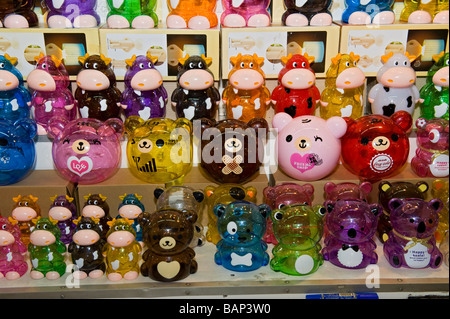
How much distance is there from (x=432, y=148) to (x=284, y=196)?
949mm

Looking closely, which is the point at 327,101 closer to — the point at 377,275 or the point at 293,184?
the point at 293,184

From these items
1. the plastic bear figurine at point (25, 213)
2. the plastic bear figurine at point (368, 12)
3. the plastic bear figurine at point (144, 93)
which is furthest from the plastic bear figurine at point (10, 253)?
the plastic bear figurine at point (368, 12)

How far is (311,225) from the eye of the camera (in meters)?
2.80

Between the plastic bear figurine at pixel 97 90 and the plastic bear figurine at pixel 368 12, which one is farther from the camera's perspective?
the plastic bear figurine at pixel 368 12

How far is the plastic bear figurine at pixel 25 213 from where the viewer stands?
296 cm

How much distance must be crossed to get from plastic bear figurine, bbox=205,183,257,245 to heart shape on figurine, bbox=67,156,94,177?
687 mm

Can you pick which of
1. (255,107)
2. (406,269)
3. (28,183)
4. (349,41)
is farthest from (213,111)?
(406,269)

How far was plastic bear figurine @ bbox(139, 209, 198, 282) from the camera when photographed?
2.67 meters

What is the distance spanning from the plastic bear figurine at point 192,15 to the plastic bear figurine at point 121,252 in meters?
1.36

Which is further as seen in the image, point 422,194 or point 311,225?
point 422,194

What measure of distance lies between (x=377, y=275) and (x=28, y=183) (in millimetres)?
2035

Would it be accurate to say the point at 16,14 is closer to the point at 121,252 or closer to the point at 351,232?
the point at 121,252

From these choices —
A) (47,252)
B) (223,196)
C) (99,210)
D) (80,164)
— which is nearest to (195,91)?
(223,196)

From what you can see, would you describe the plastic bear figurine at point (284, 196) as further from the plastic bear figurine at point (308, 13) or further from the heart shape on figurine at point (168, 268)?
the plastic bear figurine at point (308, 13)
